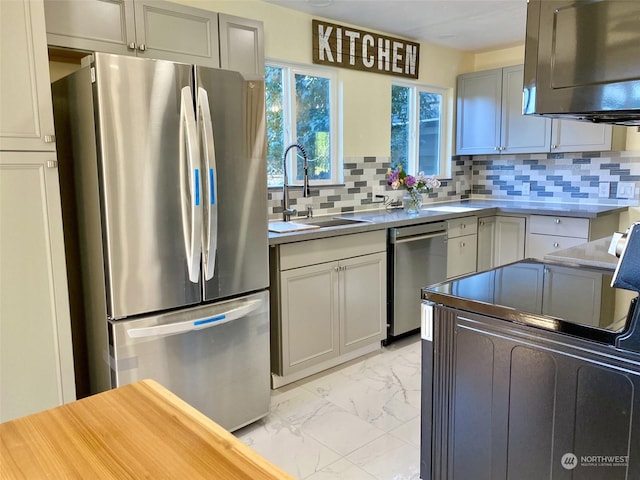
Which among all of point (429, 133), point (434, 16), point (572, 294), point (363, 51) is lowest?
point (572, 294)

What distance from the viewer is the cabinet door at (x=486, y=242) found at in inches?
168

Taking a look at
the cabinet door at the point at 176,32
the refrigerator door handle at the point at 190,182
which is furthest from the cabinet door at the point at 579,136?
the refrigerator door handle at the point at 190,182

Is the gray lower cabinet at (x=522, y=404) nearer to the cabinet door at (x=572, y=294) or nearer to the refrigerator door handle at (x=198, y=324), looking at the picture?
the cabinet door at (x=572, y=294)

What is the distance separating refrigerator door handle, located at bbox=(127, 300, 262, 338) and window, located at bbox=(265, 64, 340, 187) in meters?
1.22

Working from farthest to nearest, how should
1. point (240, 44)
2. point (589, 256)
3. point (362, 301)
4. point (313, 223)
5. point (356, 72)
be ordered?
point (356, 72) < point (313, 223) < point (362, 301) < point (240, 44) < point (589, 256)

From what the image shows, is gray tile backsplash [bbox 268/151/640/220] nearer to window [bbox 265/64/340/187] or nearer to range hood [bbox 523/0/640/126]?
window [bbox 265/64/340/187]

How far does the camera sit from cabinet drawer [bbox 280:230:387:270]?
2.80m

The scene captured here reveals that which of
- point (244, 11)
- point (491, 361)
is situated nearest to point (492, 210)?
point (244, 11)

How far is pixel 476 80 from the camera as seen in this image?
15.1 feet

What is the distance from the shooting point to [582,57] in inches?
43.0

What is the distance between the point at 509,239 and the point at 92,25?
3572 millimetres

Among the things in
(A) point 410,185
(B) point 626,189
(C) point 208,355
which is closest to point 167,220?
(C) point 208,355

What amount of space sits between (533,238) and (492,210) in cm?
42

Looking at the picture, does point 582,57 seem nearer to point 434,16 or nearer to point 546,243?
point 434,16
